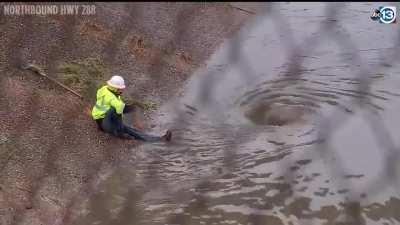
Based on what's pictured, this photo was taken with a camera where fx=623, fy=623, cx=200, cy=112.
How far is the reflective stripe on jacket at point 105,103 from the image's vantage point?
2.52 meters

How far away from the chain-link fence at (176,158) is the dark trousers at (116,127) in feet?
0.14

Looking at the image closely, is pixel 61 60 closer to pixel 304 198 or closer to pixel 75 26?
pixel 75 26

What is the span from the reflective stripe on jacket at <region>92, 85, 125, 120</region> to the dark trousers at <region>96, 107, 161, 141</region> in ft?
0.07

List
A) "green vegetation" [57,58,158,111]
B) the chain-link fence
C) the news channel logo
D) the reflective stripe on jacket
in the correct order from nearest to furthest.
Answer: the chain-link fence < the reflective stripe on jacket < "green vegetation" [57,58,158,111] < the news channel logo

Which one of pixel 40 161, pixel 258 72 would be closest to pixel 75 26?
pixel 258 72

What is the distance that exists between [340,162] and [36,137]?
45.1 inches

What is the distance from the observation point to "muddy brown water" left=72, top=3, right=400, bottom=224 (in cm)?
205

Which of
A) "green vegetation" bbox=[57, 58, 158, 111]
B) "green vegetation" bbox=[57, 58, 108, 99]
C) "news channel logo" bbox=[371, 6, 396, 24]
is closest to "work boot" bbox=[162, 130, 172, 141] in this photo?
"green vegetation" bbox=[57, 58, 158, 111]

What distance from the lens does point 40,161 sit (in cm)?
222

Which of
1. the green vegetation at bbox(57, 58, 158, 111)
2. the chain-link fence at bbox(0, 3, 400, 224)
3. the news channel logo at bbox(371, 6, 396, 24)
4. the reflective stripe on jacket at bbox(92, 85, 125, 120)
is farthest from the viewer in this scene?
the news channel logo at bbox(371, 6, 396, 24)

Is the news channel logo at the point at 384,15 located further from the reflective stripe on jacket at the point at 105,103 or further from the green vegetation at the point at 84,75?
the reflective stripe on jacket at the point at 105,103

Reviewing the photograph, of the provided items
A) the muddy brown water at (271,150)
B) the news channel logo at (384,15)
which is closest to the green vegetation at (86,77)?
the muddy brown water at (271,150)

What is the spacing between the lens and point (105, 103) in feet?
8.35

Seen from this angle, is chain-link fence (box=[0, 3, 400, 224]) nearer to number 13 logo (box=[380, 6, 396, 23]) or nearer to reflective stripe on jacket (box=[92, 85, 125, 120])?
reflective stripe on jacket (box=[92, 85, 125, 120])
